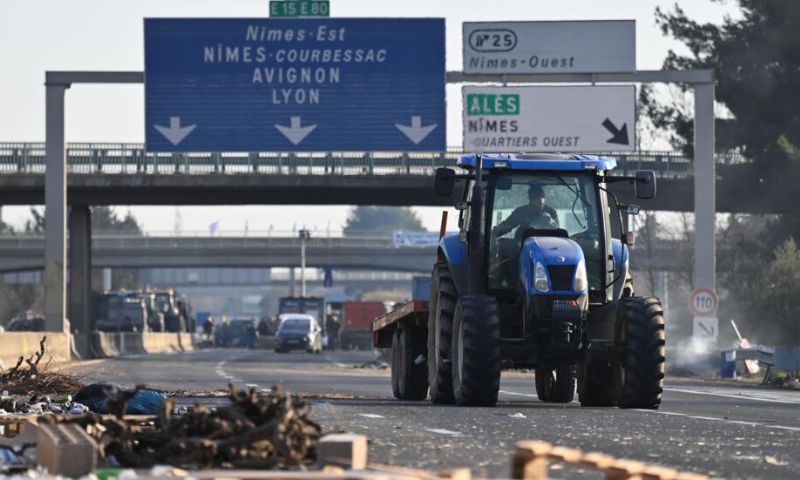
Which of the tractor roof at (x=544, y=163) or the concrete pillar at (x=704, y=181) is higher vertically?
the concrete pillar at (x=704, y=181)

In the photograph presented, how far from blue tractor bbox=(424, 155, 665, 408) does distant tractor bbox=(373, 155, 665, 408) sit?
0.01 metres

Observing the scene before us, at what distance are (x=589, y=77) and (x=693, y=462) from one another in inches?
1334

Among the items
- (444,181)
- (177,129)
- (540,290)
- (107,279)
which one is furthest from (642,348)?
(107,279)

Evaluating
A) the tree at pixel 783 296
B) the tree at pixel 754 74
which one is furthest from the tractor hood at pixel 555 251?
the tree at pixel 754 74

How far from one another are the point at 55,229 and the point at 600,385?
32268 millimetres

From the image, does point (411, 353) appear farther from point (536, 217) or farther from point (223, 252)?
point (223, 252)

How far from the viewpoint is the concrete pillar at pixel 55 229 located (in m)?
49.0

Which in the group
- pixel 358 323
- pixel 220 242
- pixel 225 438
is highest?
pixel 220 242

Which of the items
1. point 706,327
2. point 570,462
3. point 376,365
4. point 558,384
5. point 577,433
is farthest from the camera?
point 376,365

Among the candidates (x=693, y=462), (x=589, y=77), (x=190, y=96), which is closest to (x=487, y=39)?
(x=589, y=77)

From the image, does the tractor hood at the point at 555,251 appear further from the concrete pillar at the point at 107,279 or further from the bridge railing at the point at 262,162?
the concrete pillar at the point at 107,279

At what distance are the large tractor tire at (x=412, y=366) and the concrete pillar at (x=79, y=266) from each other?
40998 millimetres

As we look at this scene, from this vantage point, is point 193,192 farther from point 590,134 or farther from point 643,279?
point 643,279

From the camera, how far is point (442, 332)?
18.9m
